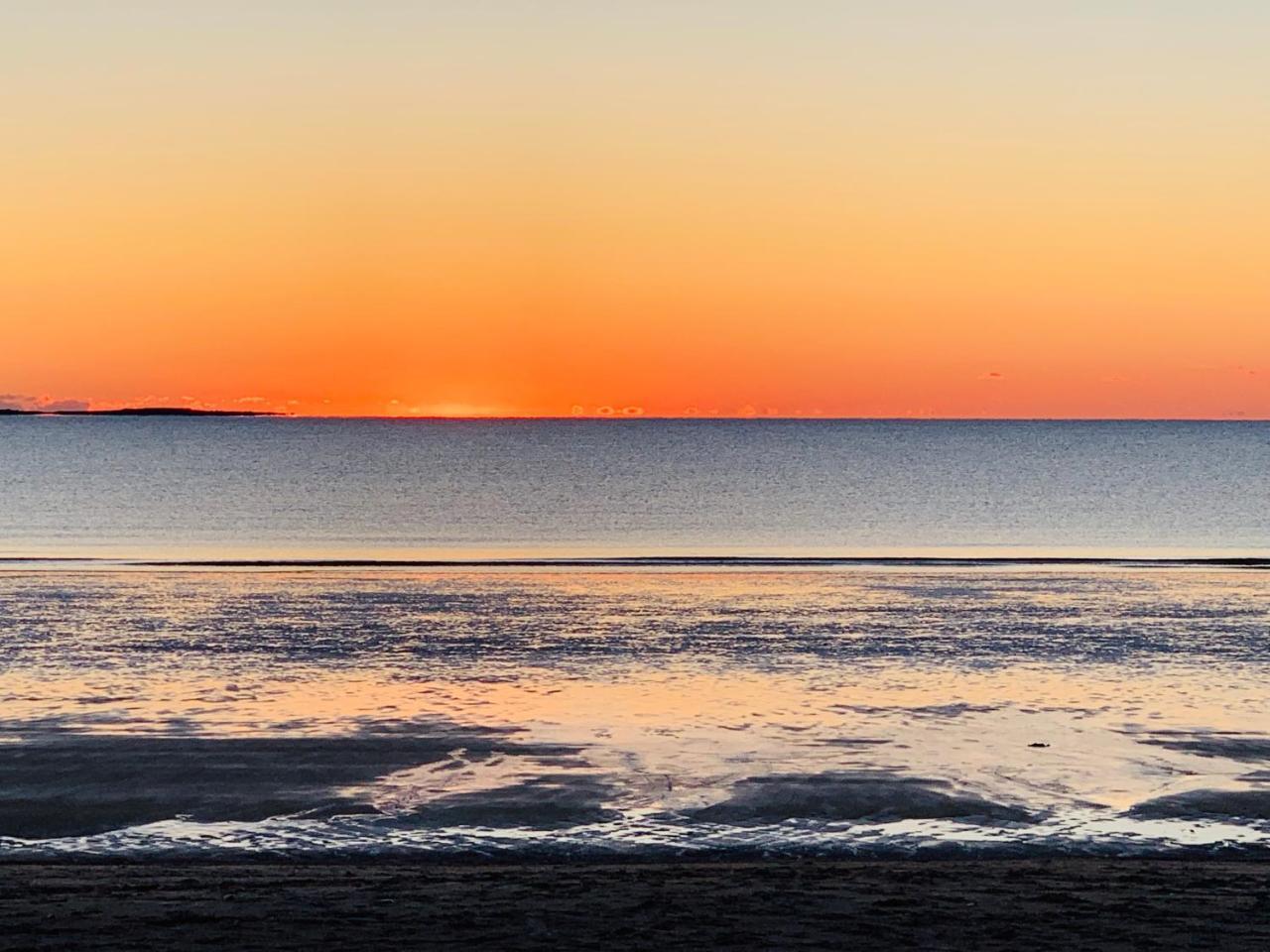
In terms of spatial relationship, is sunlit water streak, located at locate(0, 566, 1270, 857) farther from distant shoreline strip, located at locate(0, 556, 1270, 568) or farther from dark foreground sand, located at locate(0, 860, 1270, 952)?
distant shoreline strip, located at locate(0, 556, 1270, 568)

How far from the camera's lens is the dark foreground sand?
10.8m

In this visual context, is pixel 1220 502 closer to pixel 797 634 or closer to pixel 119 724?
pixel 797 634

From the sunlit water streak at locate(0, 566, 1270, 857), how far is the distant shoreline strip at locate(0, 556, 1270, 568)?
12255mm

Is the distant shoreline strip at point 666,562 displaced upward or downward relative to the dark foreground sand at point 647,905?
upward

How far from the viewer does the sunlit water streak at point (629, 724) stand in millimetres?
15055

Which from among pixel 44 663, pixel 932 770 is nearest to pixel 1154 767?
pixel 932 770

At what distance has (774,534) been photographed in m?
72.2

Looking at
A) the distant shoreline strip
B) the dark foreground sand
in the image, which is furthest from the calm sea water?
the dark foreground sand

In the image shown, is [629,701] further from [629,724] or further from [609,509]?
[609,509]

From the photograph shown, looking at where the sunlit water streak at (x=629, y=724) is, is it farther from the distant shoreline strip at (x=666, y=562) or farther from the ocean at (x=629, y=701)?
the distant shoreline strip at (x=666, y=562)

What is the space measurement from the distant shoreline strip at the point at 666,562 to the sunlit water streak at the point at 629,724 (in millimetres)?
12255

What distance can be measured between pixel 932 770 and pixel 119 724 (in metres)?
10.2

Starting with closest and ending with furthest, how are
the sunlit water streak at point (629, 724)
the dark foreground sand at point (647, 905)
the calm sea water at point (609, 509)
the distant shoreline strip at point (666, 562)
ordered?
the dark foreground sand at point (647, 905), the sunlit water streak at point (629, 724), the distant shoreline strip at point (666, 562), the calm sea water at point (609, 509)

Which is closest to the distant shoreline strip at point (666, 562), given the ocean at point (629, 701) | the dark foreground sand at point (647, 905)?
the ocean at point (629, 701)
